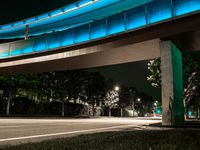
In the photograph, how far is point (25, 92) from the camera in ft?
144

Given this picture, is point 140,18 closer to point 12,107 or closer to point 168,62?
point 168,62

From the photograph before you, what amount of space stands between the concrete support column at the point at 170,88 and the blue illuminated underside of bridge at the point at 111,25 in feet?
8.22

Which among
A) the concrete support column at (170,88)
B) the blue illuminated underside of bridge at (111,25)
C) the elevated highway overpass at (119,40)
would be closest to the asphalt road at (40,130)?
the concrete support column at (170,88)

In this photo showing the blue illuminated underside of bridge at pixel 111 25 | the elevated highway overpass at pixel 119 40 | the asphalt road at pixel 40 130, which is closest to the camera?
the asphalt road at pixel 40 130

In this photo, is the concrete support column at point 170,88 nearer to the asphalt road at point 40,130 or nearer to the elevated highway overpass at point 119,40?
the elevated highway overpass at point 119,40

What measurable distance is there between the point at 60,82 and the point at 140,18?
29257 millimetres

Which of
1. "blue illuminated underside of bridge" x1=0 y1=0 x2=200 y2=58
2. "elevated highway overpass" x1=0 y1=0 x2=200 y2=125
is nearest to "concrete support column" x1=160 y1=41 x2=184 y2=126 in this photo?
"elevated highway overpass" x1=0 y1=0 x2=200 y2=125

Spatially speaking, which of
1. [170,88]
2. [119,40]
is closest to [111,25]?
[119,40]

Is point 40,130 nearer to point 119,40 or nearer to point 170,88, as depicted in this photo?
point 170,88

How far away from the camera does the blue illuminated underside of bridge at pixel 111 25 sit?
1841 cm

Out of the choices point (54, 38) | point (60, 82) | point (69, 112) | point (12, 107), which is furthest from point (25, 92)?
point (54, 38)

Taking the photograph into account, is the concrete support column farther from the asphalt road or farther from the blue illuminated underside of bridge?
the blue illuminated underside of bridge

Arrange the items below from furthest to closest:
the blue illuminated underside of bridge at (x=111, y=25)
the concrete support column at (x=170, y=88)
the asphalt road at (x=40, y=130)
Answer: the blue illuminated underside of bridge at (x=111, y=25), the concrete support column at (x=170, y=88), the asphalt road at (x=40, y=130)

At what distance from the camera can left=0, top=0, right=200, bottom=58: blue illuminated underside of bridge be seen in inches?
725
